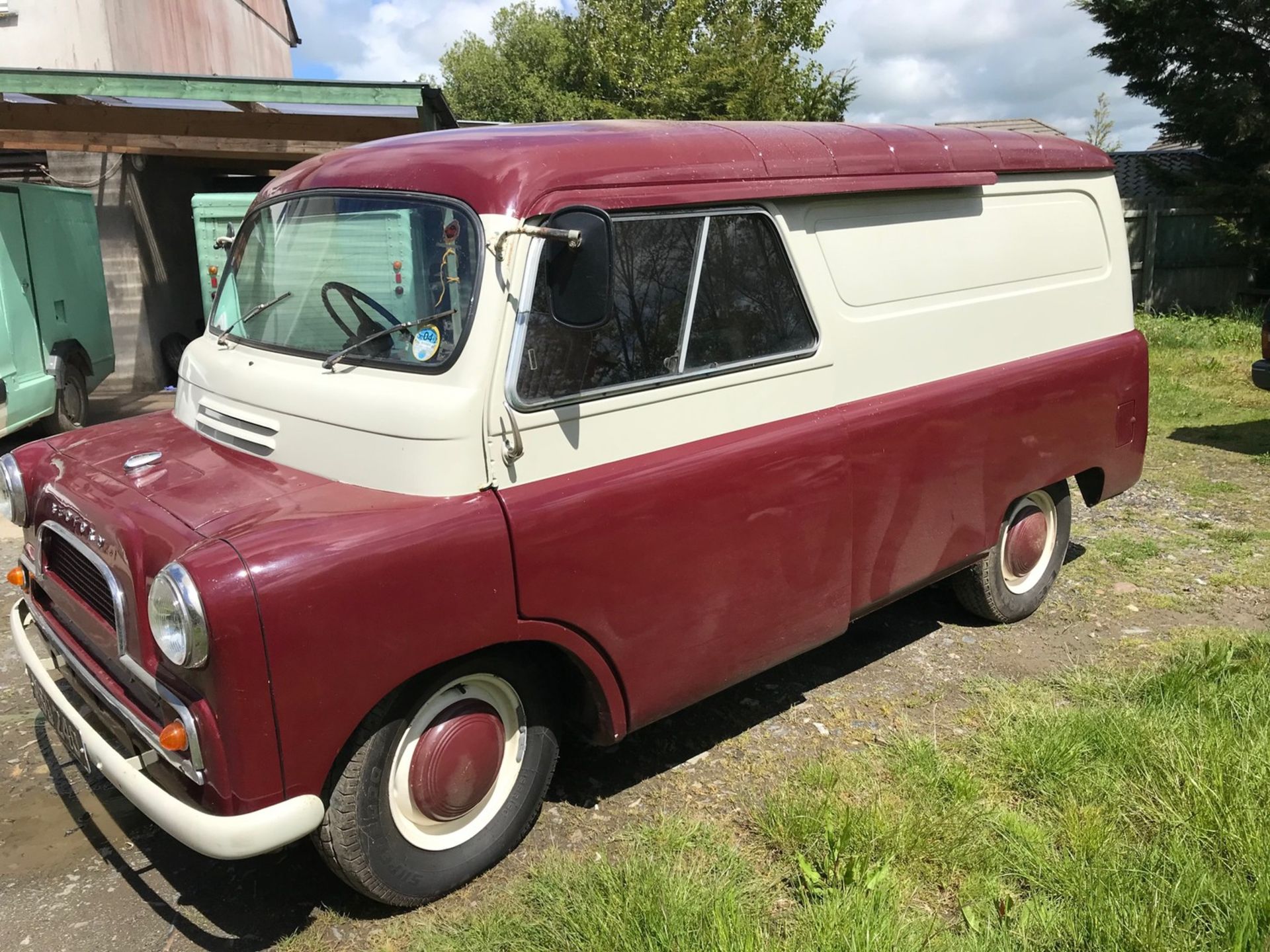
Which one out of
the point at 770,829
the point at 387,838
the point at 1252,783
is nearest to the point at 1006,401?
the point at 1252,783

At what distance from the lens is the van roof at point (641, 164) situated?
9.58 ft

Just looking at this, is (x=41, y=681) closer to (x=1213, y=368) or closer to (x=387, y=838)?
(x=387, y=838)

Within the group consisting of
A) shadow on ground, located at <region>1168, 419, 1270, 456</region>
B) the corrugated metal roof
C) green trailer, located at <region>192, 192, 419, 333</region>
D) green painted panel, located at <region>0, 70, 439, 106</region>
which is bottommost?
shadow on ground, located at <region>1168, 419, 1270, 456</region>

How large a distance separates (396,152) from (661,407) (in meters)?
1.18

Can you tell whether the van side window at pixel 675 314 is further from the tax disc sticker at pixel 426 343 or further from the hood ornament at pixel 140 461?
the hood ornament at pixel 140 461

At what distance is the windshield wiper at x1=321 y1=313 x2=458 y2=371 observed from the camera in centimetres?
287

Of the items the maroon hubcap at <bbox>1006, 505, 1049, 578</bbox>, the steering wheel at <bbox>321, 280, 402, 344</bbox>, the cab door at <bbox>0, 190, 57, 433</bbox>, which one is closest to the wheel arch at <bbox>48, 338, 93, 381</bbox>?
the cab door at <bbox>0, 190, 57, 433</bbox>

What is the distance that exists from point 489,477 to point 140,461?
1188 mm

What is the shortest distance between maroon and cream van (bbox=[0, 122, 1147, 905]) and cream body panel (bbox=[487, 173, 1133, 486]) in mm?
15

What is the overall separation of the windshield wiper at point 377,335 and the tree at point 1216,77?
51.5ft

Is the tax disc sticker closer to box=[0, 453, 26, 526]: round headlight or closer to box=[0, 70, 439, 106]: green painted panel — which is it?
box=[0, 453, 26, 526]: round headlight

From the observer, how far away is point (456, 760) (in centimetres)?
290

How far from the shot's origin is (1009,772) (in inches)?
139

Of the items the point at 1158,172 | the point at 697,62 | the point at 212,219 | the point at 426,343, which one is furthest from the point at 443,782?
the point at 697,62
